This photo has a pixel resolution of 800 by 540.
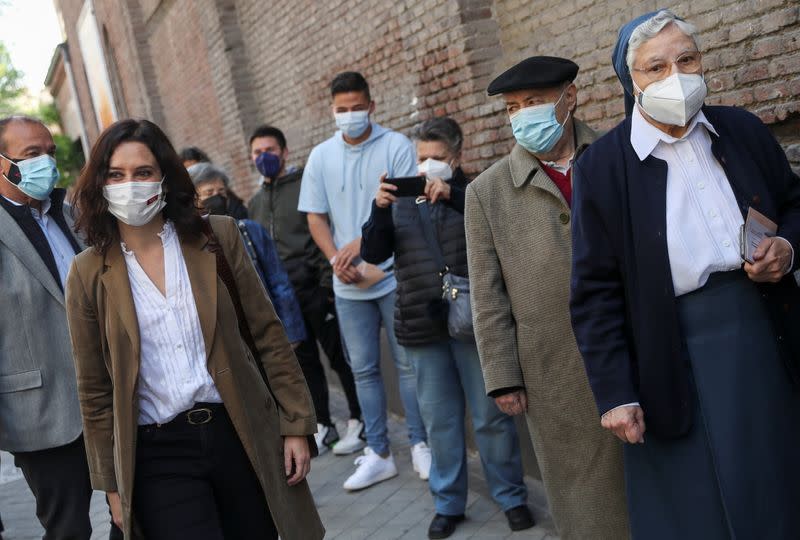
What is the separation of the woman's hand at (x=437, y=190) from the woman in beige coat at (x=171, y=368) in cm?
127

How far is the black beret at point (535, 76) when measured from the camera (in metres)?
3.50

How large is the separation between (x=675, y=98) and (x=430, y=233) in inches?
76.5

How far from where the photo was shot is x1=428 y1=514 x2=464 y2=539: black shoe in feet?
15.7

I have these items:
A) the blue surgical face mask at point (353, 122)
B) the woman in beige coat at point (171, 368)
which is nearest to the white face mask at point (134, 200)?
the woman in beige coat at point (171, 368)

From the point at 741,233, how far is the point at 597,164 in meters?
0.46

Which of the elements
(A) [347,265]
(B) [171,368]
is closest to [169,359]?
(B) [171,368]

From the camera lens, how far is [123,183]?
314 cm

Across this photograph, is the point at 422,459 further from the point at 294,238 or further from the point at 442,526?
the point at 294,238

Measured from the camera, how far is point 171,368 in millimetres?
3068

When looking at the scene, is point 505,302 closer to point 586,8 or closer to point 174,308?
point 174,308

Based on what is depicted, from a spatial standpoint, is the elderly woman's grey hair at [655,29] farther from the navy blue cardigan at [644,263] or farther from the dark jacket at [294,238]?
the dark jacket at [294,238]

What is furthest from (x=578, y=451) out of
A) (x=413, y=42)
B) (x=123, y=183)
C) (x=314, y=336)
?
(x=413, y=42)

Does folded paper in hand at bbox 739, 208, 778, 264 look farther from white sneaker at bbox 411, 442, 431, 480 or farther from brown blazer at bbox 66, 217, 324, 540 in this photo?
white sneaker at bbox 411, 442, 431, 480

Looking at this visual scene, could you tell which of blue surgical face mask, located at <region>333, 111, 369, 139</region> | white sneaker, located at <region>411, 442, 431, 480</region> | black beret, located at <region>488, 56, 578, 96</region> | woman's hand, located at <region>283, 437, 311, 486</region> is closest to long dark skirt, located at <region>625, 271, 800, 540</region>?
black beret, located at <region>488, 56, 578, 96</region>
